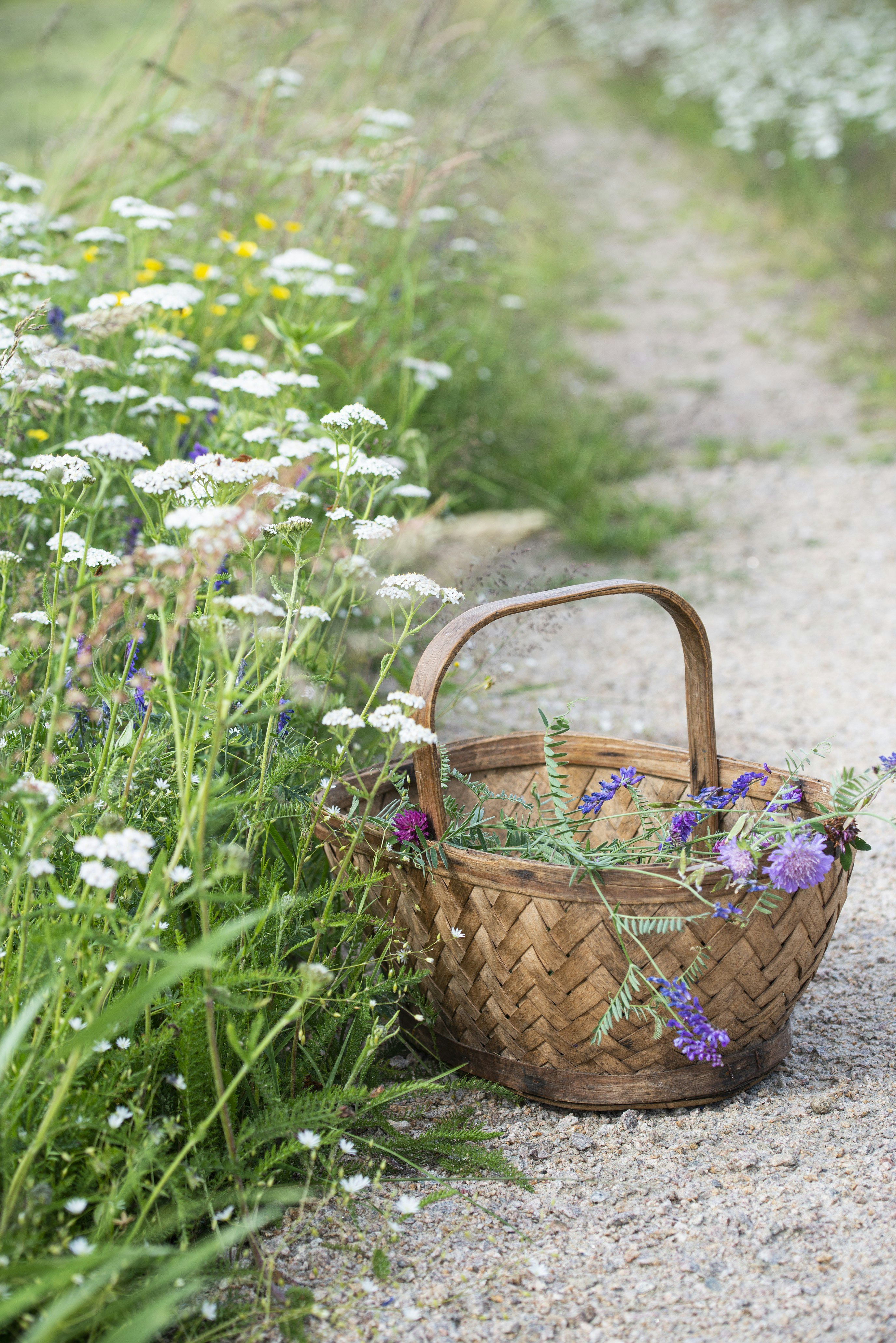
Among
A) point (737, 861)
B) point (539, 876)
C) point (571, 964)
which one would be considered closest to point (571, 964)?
point (571, 964)

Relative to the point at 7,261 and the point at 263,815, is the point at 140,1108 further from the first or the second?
the point at 7,261

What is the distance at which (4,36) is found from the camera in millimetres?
9586

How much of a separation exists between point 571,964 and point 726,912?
0.21 m

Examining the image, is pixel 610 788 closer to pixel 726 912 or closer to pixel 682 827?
pixel 682 827

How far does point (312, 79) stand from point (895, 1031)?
164 inches

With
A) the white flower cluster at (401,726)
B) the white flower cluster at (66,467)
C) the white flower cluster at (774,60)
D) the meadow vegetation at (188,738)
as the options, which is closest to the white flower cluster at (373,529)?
the meadow vegetation at (188,738)

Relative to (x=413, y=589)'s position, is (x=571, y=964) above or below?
below

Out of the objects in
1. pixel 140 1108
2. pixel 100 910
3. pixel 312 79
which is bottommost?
pixel 140 1108

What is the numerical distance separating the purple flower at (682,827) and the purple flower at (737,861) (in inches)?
4.5

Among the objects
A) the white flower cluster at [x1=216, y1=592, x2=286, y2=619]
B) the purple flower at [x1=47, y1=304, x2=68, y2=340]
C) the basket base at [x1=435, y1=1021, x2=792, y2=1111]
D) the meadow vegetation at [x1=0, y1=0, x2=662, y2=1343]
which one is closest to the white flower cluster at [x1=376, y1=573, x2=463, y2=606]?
the meadow vegetation at [x1=0, y1=0, x2=662, y2=1343]

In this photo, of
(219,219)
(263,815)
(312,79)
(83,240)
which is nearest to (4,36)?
(312,79)

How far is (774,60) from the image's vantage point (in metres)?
8.28

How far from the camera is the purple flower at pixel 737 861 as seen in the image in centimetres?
133

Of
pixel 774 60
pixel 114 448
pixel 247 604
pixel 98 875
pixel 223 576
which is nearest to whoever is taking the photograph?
pixel 98 875
